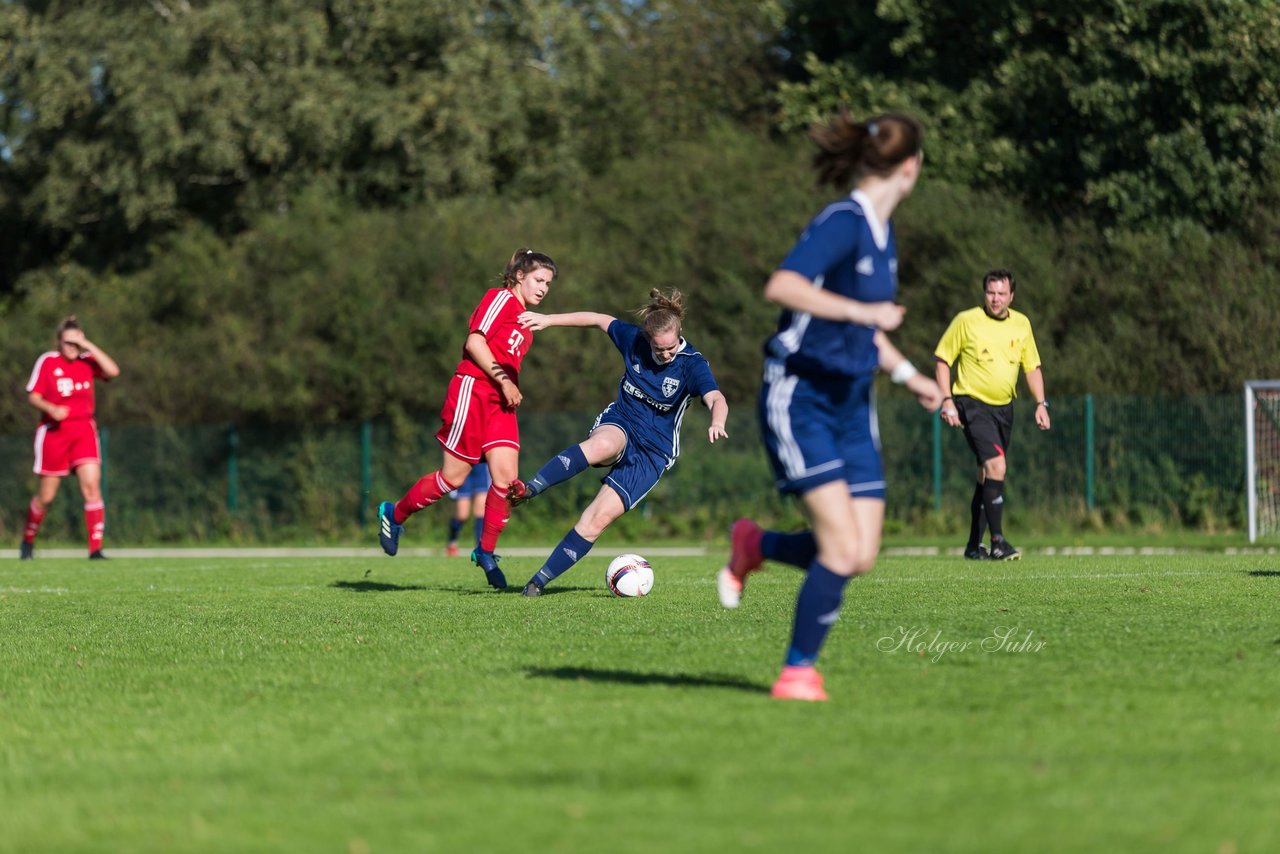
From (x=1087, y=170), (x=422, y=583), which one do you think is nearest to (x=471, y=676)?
(x=422, y=583)

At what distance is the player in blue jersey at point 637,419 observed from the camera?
1011 centimetres

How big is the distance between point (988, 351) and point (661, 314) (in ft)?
15.4

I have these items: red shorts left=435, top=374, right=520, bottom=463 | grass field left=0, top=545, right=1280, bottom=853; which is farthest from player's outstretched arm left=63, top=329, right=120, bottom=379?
grass field left=0, top=545, right=1280, bottom=853

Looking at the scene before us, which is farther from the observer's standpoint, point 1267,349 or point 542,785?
point 1267,349

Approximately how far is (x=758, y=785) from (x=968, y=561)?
1005 centimetres

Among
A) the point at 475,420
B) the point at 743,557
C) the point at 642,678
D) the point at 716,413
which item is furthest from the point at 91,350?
the point at 743,557

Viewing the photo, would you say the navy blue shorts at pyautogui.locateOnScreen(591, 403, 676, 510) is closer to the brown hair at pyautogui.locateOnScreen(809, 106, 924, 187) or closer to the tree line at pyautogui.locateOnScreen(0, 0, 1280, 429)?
the brown hair at pyautogui.locateOnScreen(809, 106, 924, 187)

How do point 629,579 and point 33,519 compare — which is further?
point 33,519

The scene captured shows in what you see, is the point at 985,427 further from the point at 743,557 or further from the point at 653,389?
the point at 743,557

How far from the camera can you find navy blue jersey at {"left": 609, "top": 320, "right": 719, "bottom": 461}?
33.9ft

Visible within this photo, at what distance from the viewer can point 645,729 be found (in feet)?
17.0

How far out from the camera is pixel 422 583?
1216 cm

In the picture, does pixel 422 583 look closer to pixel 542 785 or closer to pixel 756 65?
pixel 542 785

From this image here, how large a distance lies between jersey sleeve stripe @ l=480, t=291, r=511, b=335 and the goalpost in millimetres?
10987
